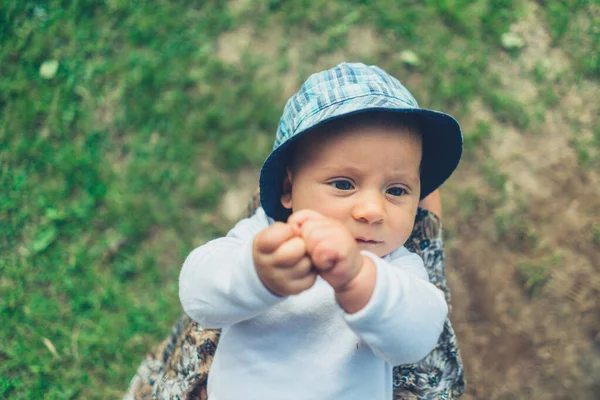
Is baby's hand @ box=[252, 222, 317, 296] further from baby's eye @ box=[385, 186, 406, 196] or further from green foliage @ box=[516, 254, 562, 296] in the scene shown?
green foliage @ box=[516, 254, 562, 296]

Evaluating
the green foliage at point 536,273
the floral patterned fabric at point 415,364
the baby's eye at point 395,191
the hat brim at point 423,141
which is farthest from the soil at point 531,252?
the baby's eye at point 395,191

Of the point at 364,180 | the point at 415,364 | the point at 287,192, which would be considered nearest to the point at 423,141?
the point at 364,180

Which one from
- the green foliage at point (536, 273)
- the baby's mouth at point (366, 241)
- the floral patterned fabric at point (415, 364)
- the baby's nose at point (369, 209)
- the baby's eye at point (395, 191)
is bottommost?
the green foliage at point (536, 273)

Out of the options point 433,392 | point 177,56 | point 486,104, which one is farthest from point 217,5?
point 433,392

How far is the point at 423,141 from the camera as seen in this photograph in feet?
5.59

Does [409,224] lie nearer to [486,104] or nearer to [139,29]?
[486,104]

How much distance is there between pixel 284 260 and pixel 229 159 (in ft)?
5.49

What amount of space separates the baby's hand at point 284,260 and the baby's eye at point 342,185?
308 mm

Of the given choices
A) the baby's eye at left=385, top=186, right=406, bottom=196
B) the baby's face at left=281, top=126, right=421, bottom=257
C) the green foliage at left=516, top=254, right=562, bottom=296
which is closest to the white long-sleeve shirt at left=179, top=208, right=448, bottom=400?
the baby's face at left=281, top=126, right=421, bottom=257

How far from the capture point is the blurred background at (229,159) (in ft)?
8.20

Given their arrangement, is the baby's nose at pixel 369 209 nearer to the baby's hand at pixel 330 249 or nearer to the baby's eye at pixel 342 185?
the baby's eye at pixel 342 185

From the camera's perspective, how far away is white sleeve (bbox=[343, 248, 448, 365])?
127cm

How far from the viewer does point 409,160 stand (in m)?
1.53

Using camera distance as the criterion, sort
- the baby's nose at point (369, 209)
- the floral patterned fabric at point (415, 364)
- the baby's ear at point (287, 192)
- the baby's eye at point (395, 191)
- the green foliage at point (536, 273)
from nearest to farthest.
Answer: the baby's nose at point (369, 209) → the baby's eye at point (395, 191) → the baby's ear at point (287, 192) → the floral patterned fabric at point (415, 364) → the green foliage at point (536, 273)
